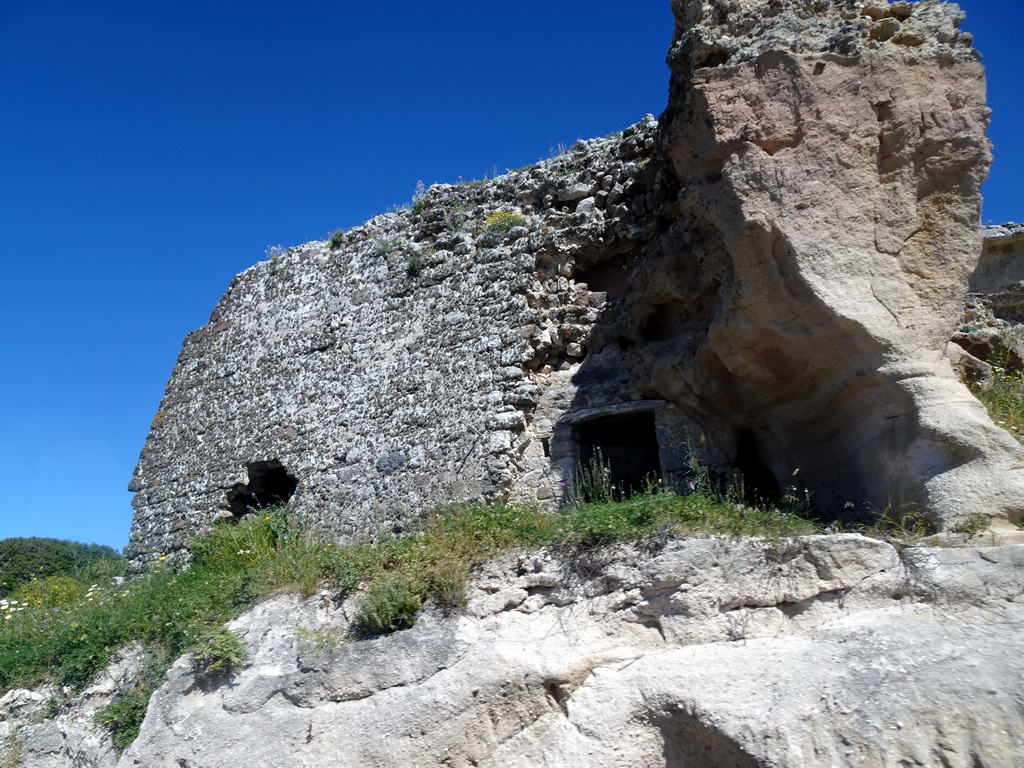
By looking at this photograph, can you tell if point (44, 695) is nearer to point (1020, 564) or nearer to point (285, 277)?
point (285, 277)

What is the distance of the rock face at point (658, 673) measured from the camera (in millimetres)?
3646

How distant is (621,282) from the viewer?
7895mm

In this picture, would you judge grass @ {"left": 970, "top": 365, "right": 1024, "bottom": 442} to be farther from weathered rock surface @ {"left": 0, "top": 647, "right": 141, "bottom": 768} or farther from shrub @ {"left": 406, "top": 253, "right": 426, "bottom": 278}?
weathered rock surface @ {"left": 0, "top": 647, "right": 141, "bottom": 768}

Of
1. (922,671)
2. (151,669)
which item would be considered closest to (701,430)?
(922,671)

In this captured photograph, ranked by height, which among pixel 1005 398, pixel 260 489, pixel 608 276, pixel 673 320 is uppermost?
pixel 608 276

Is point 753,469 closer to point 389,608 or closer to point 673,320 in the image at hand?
point 673,320

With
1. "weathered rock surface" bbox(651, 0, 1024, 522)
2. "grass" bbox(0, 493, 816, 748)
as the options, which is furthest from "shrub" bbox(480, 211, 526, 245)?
"grass" bbox(0, 493, 816, 748)

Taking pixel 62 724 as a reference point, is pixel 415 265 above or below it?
above

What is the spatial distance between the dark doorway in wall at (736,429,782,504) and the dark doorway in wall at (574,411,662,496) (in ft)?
2.90

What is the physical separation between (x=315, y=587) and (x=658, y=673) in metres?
2.40

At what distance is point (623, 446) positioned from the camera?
7.50 metres

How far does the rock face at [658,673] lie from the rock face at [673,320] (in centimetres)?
90

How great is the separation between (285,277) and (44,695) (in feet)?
16.5

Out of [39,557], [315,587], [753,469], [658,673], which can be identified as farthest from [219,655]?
[39,557]
